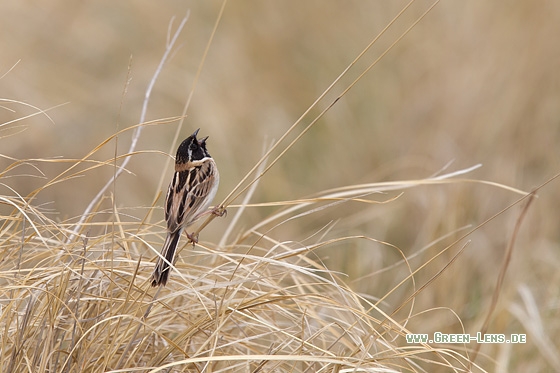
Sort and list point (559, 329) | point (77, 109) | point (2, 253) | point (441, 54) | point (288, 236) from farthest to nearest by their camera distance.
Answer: point (77, 109)
point (441, 54)
point (288, 236)
point (559, 329)
point (2, 253)

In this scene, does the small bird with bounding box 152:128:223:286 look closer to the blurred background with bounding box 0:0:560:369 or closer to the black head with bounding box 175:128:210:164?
the black head with bounding box 175:128:210:164

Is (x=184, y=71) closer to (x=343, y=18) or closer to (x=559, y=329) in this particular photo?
(x=343, y=18)

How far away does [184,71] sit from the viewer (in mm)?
7285

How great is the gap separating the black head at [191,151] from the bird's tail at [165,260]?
11.0 inches

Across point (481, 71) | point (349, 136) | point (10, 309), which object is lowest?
point (10, 309)

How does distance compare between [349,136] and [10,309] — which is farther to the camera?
[349,136]

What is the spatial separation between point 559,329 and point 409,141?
2361mm

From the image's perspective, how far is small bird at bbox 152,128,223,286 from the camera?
2553 millimetres

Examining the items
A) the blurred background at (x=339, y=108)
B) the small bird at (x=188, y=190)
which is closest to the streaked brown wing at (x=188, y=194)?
the small bird at (x=188, y=190)

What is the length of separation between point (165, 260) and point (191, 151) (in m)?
0.63

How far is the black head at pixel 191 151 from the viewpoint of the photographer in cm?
271

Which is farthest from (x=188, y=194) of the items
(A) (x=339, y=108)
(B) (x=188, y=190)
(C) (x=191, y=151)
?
(A) (x=339, y=108)

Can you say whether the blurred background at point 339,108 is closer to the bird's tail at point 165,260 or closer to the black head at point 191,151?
the black head at point 191,151

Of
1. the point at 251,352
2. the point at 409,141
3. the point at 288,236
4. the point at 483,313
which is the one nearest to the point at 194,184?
the point at 251,352
